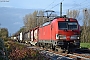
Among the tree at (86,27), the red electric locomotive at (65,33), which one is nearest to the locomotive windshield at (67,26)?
the red electric locomotive at (65,33)

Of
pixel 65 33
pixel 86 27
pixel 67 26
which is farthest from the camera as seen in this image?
pixel 86 27

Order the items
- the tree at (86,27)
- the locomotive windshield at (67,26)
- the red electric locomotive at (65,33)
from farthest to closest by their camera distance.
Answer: the tree at (86,27) → the locomotive windshield at (67,26) → the red electric locomotive at (65,33)

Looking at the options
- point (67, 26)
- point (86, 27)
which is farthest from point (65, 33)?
point (86, 27)

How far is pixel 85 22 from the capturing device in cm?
7206

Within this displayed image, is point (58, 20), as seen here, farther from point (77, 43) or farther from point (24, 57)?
point (24, 57)

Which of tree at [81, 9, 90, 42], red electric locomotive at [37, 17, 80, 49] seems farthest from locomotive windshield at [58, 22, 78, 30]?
tree at [81, 9, 90, 42]

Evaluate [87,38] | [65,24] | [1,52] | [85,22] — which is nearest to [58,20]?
[65,24]

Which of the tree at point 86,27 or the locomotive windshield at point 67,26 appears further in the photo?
the tree at point 86,27

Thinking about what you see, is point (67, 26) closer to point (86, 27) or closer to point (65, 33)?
point (65, 33)

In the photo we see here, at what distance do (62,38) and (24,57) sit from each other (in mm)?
13352

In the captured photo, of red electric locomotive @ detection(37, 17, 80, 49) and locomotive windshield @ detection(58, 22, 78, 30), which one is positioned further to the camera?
locomotive windshield @ detection(58, 22, 78, 30)

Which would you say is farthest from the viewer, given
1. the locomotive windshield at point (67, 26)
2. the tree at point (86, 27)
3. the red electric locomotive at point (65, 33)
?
the tree at point (86, 27)

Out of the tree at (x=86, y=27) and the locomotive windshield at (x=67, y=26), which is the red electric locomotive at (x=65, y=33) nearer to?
the locomotive windshield at (x=67, y=26)

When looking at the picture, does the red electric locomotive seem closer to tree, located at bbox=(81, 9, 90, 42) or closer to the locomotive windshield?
the locomotive windshield
